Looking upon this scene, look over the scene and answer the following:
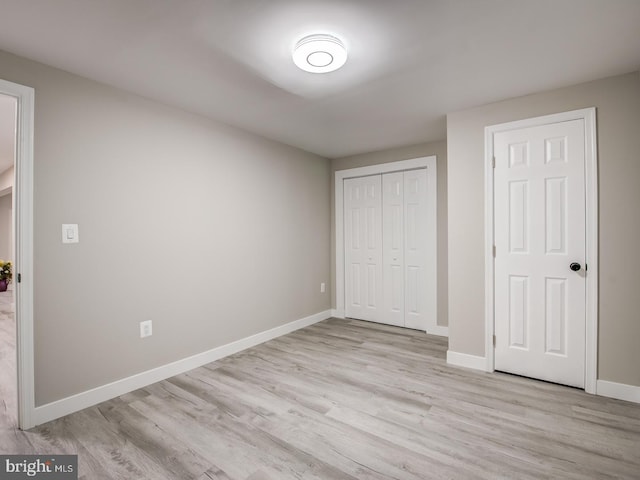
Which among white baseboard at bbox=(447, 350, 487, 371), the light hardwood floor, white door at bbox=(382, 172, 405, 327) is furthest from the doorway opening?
white door at bbox=(382, 172, 405, 327)

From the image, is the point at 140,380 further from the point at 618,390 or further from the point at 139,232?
the point at 618,390

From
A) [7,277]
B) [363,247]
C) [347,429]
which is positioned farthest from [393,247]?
[7,277]

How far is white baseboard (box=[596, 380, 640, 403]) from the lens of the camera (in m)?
2.30

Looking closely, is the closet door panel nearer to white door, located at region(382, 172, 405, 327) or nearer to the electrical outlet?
white door, located at region(382, 172, 405, 327)

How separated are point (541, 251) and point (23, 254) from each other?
3732 mm

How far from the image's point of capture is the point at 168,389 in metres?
2.57

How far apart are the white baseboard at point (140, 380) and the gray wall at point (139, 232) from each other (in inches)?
2.1

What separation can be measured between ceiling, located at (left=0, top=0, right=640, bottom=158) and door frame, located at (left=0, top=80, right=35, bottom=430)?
16.3 inches

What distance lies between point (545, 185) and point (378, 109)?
1.53 metres

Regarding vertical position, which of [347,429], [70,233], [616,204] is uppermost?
A: [616,204]

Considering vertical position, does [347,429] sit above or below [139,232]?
below

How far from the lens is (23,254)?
6.57 feet

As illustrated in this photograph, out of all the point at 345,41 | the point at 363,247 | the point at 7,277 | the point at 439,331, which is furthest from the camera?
the point at 7,277

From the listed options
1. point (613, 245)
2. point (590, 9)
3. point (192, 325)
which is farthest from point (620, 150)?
point (192, 325)
